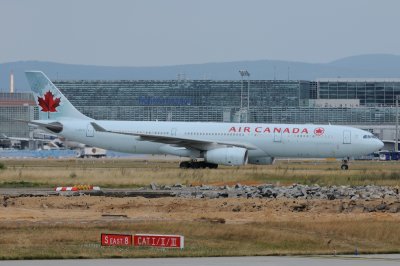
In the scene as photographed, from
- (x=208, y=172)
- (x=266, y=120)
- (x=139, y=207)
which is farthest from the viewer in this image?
(x=266, y=120)

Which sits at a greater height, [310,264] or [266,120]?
[266,120]

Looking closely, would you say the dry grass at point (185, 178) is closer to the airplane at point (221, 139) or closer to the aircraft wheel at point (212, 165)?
the aircraft wheel at point (212, 165)

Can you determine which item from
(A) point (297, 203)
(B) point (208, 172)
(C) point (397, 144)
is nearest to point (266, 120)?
(C) point (397, 144)

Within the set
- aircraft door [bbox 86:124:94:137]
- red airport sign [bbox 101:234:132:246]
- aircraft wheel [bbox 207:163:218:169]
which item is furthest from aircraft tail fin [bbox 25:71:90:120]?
red airport sign [bbox 101:234:132:246]

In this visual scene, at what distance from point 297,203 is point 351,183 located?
14.9 meters

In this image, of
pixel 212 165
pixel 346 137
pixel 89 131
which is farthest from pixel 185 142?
pixel 346 137

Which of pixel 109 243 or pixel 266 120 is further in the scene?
pixel 266 120

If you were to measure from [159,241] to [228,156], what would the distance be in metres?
42.5

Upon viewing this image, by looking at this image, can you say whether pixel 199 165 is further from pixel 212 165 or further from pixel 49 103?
pixel 49 103

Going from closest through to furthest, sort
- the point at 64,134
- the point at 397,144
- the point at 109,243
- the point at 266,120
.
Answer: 1. the point at 109,243
2. the point at 64,134
3. the point at 397,144
4. the point at 266,120

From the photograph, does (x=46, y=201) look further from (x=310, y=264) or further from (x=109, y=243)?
(x=310, y=264)

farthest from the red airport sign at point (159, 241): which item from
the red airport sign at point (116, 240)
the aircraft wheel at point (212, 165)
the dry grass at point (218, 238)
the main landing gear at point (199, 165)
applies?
the aircraft wheel at point (212, 165)

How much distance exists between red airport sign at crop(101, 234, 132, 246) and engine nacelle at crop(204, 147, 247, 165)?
138 feet

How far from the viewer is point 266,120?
194625mm
